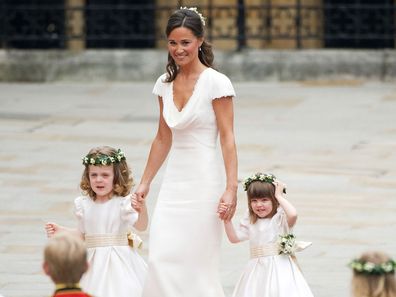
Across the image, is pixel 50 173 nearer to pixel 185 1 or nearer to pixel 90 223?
pixel 90 223

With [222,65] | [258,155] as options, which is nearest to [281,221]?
[258,155]

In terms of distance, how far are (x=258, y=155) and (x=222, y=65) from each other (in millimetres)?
6522

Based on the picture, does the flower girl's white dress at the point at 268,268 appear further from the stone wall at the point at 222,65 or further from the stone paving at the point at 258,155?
the stone wall at the point at 222,65

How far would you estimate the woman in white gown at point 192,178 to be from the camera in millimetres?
8656

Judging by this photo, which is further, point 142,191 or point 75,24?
point 75,24

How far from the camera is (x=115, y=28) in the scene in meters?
23.5

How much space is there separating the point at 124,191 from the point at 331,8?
14255 millimetres

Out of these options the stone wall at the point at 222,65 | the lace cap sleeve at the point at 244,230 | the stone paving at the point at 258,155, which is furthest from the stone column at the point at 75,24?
the lace cap sleeve at the point at 244,230

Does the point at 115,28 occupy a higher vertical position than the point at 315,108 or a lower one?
higher

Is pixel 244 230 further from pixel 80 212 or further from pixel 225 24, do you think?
pixel 225 24

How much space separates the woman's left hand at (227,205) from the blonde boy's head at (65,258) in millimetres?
2463

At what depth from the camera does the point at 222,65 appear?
2234 cm

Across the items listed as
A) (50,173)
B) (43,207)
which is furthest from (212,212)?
(50,173)

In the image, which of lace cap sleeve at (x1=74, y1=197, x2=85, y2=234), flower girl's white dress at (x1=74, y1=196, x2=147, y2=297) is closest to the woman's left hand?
flower girl's white dress at (x1=74, y1=196, x2=147, y2=297)
